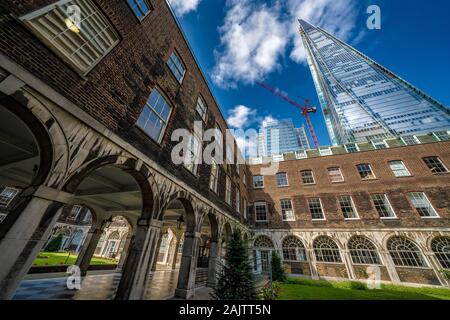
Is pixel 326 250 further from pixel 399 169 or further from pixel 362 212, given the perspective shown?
pixel 399 169

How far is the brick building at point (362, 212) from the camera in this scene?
13.1m

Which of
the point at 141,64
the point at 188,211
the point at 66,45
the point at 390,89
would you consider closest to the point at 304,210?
the point at 188,211

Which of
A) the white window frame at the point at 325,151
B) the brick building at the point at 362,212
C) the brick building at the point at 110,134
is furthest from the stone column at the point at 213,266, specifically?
the white window frame at the point at 325,151

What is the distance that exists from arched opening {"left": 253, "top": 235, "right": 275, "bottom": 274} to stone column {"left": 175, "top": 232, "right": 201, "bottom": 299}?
10664 millimetres

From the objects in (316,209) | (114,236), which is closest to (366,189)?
(316,209)

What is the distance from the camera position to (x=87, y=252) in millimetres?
9680

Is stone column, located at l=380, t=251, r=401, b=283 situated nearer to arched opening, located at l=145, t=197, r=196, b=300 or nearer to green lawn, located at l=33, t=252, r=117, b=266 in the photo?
arched opening, located at l=145, t=197, r=196, b=300

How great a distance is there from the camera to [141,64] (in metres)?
6.00

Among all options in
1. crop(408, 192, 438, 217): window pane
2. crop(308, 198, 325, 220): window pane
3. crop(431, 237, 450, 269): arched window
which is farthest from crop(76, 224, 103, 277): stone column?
crop(408, 192, 438, 217): window pane

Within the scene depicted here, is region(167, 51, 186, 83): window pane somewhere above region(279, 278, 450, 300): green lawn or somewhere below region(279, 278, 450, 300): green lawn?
above

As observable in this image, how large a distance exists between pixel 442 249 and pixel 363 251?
503 centimetres

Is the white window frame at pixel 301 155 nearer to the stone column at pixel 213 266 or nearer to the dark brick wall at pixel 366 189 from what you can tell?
the dark brick wall at pixel 366 189

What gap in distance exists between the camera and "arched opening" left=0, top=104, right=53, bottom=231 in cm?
286

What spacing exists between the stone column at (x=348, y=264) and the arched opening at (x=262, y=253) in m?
5.81
